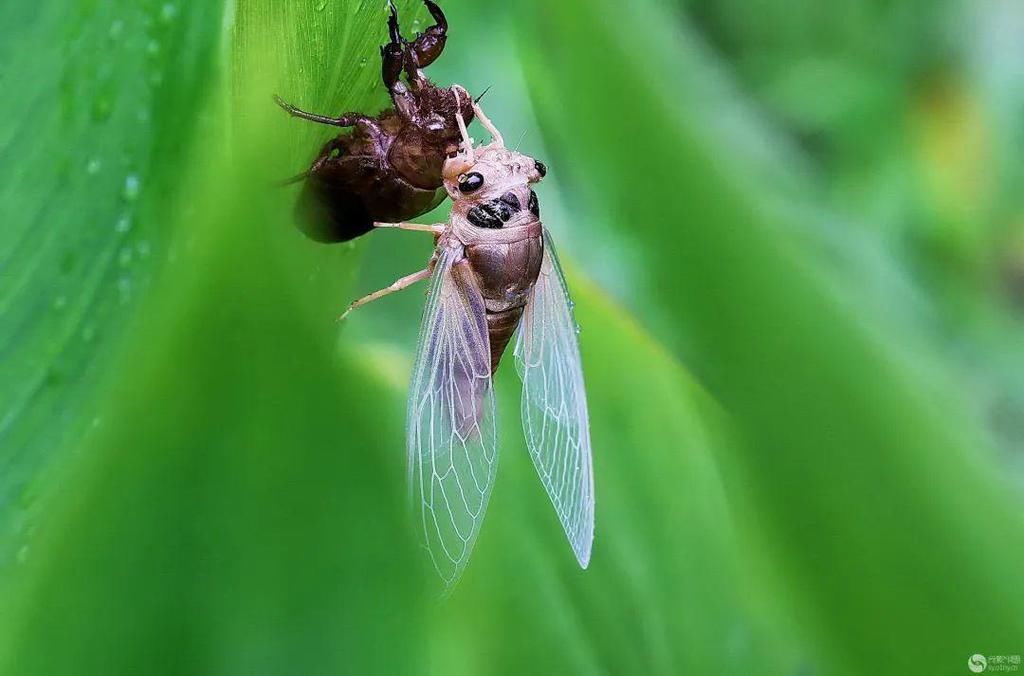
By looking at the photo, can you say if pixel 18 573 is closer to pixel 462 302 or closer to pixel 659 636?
pixel 462 302

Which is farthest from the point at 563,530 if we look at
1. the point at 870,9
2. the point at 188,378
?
the point at 870,9

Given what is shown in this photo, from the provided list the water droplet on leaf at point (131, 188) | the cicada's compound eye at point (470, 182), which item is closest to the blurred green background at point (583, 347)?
the water droplet on leaf at point (131, 188)

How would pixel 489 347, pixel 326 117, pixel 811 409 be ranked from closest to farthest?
pixel 326 117
pixel 489 347
pixel 811 409

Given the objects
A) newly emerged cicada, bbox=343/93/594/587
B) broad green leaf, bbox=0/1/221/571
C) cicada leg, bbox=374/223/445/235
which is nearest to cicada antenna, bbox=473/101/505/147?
newly emerged cicada, bbox=343/93/594/587

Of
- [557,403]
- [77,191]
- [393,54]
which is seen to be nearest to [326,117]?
[393,54]

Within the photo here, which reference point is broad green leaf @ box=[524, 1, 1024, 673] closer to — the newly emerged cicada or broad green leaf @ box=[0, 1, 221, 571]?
the newly emerged cicada

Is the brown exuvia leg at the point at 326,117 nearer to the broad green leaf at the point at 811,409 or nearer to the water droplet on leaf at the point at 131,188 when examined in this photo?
the water droplet on leaf at the point at 131,188

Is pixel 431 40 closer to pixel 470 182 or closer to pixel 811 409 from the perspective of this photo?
pixel 470 182
